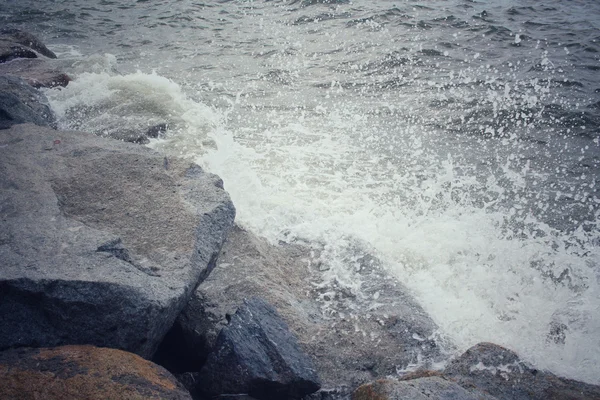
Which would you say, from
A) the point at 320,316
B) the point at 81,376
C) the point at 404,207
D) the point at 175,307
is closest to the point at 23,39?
the point at 404,207

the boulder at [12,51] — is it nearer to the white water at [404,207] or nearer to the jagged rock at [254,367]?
the white water at [404,207]

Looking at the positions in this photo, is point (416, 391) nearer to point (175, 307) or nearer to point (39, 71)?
point (175, 307)

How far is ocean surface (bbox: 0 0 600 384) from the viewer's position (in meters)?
4.41

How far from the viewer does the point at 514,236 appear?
16.7 ft

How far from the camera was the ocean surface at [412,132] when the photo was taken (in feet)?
14.5

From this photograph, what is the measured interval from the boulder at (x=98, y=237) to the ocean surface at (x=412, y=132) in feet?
3.87

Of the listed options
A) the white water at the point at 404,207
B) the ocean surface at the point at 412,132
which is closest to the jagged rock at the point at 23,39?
the ocean surface at the point at 412,132

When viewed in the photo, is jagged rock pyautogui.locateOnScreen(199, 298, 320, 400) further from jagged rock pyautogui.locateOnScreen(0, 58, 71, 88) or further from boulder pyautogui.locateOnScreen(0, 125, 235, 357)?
jagged rock pyautogui.locateOnScreen(0, 58, 71, 88)

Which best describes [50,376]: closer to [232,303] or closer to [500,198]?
[232,303]

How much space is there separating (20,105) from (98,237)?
328 cm

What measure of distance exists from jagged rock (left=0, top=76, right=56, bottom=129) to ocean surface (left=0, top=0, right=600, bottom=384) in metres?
0.42

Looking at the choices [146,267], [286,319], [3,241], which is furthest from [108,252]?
[286,319]

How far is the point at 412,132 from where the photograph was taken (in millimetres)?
7027

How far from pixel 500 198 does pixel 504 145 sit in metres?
1.41
